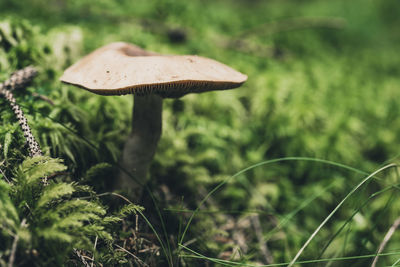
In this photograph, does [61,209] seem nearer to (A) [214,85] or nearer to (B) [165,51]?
(A) [214,85]

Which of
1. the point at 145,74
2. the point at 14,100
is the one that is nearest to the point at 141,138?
the point at 145,74

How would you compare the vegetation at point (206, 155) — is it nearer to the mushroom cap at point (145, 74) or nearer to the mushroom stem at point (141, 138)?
the mushroom stem at point (141, 138)

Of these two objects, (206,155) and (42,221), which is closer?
(42,221)

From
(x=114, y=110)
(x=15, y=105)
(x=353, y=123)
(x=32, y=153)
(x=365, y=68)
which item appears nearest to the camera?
(x=32, y=153)

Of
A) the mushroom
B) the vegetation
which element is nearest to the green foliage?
the vegetation

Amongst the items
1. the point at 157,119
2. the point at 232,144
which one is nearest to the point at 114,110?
the point at 157,119

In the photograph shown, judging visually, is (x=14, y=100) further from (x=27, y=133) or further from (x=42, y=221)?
(x=42, y=221)
